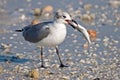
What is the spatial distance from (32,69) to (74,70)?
66 centimetres

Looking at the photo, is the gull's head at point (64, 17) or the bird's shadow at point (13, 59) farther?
the bird's shadow at point (13, 59)

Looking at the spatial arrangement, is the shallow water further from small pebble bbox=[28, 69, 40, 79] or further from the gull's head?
the gull's head

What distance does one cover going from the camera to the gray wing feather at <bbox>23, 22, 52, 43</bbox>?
883cm

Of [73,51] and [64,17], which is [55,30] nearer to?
[64,17]

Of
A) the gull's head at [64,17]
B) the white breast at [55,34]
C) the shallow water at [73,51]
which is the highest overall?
the gull's head at [64,17]

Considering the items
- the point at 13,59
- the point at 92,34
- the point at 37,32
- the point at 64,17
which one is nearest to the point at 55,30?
the point at 64,17

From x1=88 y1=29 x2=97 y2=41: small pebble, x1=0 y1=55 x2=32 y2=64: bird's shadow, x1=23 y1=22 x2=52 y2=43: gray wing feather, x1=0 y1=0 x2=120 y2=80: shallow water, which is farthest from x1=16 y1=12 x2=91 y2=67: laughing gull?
x1=88 y1=29 x2=97 y2=41: small pebble

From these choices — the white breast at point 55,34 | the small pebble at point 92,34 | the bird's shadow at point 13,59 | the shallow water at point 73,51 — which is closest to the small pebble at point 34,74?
the shallow water at point 73,51

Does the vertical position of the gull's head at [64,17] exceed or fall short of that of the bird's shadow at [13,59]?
it exceeds it

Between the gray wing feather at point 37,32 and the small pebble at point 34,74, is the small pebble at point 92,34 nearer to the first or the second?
the gray wing feather at point 37,32

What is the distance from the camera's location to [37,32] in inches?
353

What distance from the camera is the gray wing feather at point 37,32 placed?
348 inches

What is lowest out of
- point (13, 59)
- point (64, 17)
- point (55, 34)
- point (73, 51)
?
point (73, 51)

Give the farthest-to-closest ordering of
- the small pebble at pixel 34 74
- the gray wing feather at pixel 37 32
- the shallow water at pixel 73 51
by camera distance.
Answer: the gray wing feather at pixel 37 32
the shallow water at pixel 73 51
the small pebble at pixel 34 74
